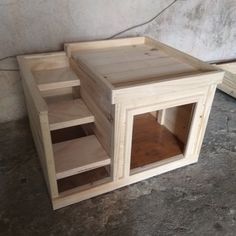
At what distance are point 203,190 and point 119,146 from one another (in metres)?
0.45

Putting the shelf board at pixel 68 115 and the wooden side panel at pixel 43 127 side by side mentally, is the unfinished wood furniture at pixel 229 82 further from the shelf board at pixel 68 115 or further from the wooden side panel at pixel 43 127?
the wooden side panel at pixel 43 127

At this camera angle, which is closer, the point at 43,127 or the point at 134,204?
the point at 43,127

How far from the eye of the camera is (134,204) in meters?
1.04

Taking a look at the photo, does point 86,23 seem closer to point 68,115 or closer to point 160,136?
point 68,115

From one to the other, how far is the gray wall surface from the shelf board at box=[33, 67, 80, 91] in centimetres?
23

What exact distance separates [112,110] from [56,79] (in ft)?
1.46

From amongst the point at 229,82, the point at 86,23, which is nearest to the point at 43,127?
the point at 86,23

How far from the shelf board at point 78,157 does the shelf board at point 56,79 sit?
11.0 inches

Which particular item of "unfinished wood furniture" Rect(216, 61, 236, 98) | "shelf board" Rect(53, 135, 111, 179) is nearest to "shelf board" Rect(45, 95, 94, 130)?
"shelf board" Rect(53, 135, 111, 179)

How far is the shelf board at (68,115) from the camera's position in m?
1.05

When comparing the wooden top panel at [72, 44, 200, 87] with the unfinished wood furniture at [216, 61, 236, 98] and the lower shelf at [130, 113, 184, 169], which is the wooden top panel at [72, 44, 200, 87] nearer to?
the lower shelf at [130, 113, 184, 169]

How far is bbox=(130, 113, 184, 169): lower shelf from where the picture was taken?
1.25 m

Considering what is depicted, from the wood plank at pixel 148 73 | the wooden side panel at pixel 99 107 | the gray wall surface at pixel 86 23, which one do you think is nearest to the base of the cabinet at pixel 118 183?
the wooden side panel at pixel 99 107

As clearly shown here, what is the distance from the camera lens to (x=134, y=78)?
3.31ft
